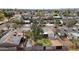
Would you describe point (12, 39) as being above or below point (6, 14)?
below

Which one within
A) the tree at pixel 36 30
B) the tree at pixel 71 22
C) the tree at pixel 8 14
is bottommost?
the tree at pixel 36 30

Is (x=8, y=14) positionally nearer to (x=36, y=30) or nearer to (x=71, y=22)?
(x=36, y=30)

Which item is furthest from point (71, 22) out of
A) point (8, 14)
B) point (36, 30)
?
point (8, 14)

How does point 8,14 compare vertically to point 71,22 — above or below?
above

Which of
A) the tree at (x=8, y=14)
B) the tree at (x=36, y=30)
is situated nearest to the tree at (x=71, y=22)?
the tree at (x=36, y=30)

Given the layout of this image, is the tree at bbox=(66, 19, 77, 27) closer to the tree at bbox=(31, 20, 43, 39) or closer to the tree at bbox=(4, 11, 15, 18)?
the tree at bbox=(31, 20, 43, 39)

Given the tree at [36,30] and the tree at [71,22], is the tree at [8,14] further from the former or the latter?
the tree at [71,22]
